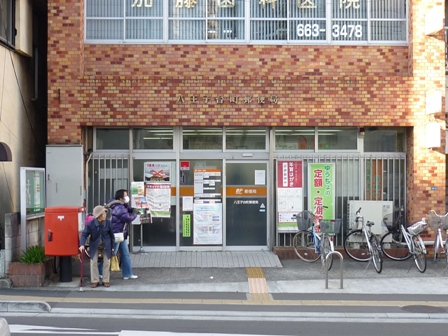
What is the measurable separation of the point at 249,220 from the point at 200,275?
2640 millimetres

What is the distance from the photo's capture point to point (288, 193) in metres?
14.6

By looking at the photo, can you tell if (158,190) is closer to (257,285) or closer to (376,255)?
(257,285)

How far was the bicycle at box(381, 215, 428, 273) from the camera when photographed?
1287cm

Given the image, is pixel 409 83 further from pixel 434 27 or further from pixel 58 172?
pixel 58 172

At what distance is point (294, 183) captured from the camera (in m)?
14.7

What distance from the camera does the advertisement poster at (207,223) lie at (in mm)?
14625

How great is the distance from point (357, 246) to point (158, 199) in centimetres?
484

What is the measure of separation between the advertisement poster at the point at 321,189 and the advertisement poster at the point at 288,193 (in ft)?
0.85

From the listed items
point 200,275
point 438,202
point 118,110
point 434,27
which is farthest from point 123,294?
point 434,27

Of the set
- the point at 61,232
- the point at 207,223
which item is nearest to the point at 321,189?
the point at 207,223

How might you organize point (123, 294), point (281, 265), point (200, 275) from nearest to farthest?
point (123, 294) < point (200, 275) < point (281, 265)

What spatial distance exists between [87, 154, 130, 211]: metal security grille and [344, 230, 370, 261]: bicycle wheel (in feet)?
17.8

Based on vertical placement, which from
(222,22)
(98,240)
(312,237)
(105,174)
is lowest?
(312,237)

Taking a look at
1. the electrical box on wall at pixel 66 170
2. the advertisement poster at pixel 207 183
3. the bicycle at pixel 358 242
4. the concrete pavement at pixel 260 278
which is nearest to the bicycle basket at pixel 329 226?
the bicycle at pixel 358 242
